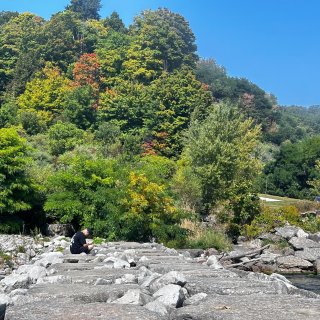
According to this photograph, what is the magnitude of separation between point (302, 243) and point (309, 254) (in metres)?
2.05

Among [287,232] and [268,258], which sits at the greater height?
[287,232]

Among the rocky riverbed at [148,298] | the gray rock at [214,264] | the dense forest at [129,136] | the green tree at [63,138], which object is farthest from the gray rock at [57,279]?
the green tree at [63,138]

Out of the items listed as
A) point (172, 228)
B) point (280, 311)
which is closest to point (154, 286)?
point (280, 311)

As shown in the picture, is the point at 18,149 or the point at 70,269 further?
the point at 18,149

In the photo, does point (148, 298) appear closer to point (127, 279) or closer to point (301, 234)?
point (127, 279)

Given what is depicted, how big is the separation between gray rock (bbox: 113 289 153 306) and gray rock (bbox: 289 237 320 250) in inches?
769

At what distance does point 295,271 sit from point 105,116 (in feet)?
105

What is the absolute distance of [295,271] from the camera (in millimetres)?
20219

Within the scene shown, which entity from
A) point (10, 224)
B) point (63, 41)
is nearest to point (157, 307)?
point (10, 224)

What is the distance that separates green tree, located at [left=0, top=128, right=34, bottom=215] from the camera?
1934 cm

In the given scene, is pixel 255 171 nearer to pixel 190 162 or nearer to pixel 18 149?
pixel 190 162

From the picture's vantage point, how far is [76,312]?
438 cm

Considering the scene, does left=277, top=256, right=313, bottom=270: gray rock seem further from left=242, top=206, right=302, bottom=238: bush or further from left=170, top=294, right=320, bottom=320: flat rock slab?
left=170, top=294, right=320, bottom=320: flat rock slab

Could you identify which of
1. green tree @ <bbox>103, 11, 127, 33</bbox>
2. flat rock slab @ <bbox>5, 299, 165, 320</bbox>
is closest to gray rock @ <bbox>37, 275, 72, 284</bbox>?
flat rock slab @ <bbox>5, 299, 165, 320</bbox>
